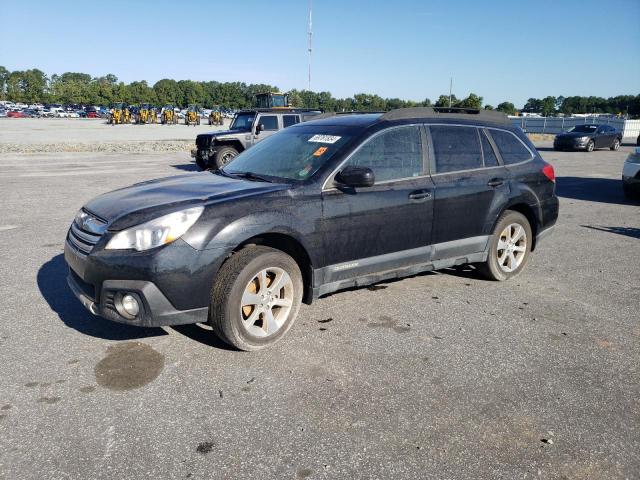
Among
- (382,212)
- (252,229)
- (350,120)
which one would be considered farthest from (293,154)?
(252,229)

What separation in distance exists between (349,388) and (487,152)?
3017 millimetres

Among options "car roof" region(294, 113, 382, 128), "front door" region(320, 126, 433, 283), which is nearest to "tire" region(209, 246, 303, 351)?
"front door" region(320, 126, 433, 283)

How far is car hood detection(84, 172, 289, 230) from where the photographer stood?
339 cm

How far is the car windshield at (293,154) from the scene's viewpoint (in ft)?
13.4

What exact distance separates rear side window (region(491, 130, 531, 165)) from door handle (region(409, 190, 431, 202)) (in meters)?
1.29

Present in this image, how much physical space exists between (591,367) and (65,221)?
23.8ft

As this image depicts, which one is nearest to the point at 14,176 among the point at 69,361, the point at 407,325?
the point at 69,361

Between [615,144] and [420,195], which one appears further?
[615,144]

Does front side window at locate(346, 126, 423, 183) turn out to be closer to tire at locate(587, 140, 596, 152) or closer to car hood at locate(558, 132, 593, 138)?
car hood at locate(558, 132, 593, 138)

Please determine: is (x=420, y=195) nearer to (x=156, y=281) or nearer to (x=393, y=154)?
(x=393, y=154)

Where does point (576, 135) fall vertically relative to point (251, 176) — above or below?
above

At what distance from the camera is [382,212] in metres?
4.12

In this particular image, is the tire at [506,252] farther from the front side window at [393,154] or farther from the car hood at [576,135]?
the car hood at [576,135]

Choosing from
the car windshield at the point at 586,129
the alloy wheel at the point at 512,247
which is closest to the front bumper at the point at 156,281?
the alloy wheel at the point at 512,247
